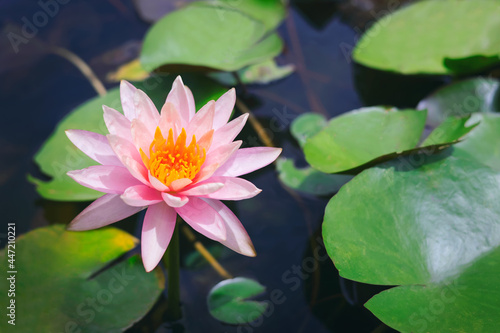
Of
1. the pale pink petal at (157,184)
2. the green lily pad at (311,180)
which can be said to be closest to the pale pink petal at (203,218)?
the pale pink petal at (157,184)

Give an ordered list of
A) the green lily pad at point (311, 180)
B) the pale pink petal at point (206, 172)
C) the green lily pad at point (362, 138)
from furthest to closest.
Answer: the green lily pad at point (311, 180) → the green lily pad at point (362, 138) → the pale pink petal at point (206, 172)

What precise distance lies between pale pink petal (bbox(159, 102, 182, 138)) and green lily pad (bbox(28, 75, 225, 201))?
762 millimetres

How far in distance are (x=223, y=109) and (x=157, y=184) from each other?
1.54 ft

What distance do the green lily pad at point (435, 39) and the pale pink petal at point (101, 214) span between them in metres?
2.11

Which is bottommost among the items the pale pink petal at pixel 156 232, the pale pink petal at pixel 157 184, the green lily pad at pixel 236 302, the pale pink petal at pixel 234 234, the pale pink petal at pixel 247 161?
the green lily pad at pixel 236 302

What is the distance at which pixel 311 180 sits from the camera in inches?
101

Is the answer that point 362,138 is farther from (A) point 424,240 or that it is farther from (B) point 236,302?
(B) point 236,302

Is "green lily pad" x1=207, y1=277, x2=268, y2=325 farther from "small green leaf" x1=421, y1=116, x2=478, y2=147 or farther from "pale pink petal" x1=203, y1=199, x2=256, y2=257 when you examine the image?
"small green leaf" x1=421, y1=116, x2=478, y2=147

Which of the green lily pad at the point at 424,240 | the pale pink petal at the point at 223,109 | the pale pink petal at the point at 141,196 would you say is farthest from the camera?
the pale pink petal at the point at 223,109

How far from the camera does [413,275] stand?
1776 mm

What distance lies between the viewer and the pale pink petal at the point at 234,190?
1574mm

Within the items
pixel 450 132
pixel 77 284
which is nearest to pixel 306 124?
pixel 450 132

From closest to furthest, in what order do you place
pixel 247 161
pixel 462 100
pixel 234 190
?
1. pixel 234 190
2. pixel 247 161
3. pixel 462 100

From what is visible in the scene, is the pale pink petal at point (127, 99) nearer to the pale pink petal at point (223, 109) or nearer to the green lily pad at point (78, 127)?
the pale pink petal at point (223, 109)
